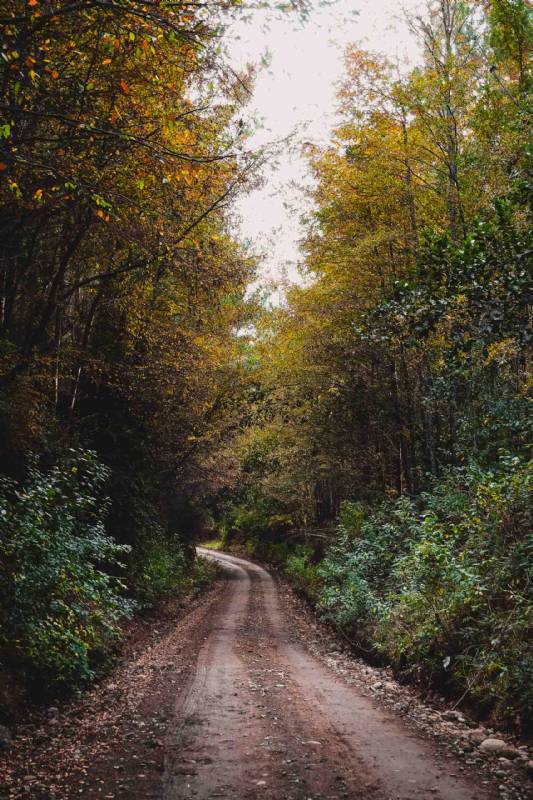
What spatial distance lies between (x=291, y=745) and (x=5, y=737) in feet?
8.56

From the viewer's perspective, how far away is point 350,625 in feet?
36.1

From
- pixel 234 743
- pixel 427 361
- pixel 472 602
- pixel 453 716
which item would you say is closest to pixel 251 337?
pixel 427 361

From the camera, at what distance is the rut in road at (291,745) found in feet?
13.2

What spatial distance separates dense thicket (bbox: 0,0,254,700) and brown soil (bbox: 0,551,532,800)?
1087 mm

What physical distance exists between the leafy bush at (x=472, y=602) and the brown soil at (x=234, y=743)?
0.86 m

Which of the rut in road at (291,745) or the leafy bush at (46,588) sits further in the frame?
the leafy bush at (46,588)

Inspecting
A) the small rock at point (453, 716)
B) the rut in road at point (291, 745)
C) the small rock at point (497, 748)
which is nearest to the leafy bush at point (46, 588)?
the rut in road at point (291, 745)

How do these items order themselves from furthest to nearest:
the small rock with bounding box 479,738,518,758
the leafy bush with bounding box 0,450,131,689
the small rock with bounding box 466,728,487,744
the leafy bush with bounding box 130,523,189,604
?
the leafy bush with bounding box 130,523,189,604 → the leafy bush with bounding box 0,450,131,689 → the small rock with bounding box 466,728,487,744 → the small rock with bounding box 479,738,518,758

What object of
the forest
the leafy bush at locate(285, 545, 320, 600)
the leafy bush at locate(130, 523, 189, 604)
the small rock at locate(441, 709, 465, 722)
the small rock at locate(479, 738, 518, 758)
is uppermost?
the forest

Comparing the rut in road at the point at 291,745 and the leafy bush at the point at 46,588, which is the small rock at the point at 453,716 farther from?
the leafy bush at the point at 46,588

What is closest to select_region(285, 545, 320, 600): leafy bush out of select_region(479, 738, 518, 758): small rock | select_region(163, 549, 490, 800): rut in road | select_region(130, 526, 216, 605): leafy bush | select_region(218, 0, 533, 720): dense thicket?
select_region(218, 0, 533, 720): dense thicket

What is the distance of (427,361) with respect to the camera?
12859mm

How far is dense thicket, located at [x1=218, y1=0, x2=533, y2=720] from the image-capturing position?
5.80 metres

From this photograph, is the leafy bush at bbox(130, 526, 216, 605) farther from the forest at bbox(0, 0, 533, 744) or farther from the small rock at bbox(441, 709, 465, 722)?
the small rock at bbox(441, 709, 465, 722)
